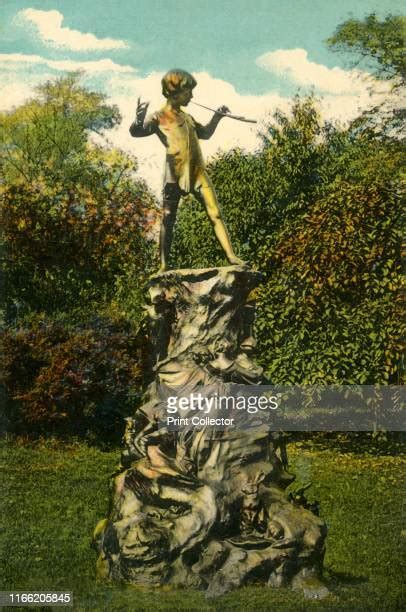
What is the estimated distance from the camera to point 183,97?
8.80 m

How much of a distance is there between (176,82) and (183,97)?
0.48ft

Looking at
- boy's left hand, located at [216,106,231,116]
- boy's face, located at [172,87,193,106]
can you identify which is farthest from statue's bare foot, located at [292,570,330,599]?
boy's face, located at [172,87,193,106]

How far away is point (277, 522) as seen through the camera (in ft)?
25.5

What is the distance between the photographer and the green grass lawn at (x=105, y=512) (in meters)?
7.68

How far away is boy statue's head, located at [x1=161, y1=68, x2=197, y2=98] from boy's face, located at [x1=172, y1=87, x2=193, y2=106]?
0.02 m

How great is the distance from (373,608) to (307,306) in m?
5.65

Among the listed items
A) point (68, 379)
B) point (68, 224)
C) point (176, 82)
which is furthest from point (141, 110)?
point (68, 379)

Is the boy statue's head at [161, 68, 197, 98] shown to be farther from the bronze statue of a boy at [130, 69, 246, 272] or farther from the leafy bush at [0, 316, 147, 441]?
the leafy bush at [0, 316, 147, 441]

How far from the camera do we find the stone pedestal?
25.3ft

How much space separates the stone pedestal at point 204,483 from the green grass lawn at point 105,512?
178mm

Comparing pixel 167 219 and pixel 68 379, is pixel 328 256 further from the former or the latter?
pixel 167 219

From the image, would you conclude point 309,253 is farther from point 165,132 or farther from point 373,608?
point 373,608

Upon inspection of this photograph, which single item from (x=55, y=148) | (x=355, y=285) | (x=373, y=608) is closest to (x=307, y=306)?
(x=355, y=285)

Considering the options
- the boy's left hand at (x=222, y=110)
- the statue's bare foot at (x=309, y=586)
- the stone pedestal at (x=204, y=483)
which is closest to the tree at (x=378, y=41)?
the boy's left hand at (x=222, y=110)
